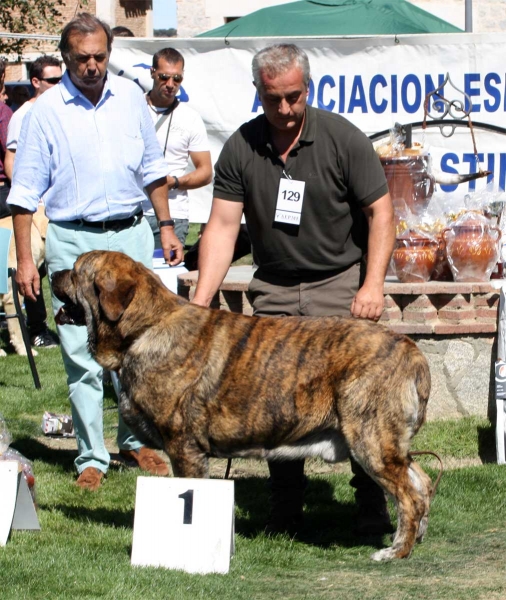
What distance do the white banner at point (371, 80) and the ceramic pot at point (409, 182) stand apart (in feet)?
5.80

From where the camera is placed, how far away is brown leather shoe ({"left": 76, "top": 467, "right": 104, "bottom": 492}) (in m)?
5.83

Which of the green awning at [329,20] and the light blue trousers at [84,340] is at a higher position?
the green awning at [329,20]

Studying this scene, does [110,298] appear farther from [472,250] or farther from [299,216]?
[472,250]

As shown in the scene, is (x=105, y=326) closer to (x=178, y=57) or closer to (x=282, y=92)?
(x=282, y=92)

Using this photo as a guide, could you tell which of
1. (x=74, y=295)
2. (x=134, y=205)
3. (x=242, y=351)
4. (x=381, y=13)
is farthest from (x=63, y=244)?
(x=381, y=13)

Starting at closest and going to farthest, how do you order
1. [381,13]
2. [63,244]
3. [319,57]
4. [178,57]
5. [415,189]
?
[63,244] → [415,189] → [178,57] → [319,57] → [381,13]

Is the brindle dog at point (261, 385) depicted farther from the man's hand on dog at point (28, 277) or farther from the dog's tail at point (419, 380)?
the man's hand on dog at point (28, 277)

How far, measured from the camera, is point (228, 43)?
1027 cm

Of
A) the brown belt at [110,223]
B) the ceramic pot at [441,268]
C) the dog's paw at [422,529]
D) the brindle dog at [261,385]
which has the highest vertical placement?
the brown belt at [110,223]

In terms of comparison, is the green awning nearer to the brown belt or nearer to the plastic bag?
the brown belt

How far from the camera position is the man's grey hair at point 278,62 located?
4.54m

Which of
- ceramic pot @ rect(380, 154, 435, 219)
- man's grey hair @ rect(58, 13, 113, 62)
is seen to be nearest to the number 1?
man's grey hair @ rect(58, 13, 113, 62)

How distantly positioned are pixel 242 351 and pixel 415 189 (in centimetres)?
353

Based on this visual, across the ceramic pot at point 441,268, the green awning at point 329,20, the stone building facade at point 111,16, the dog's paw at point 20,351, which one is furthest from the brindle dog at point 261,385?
the stone building facade at point 111,16
